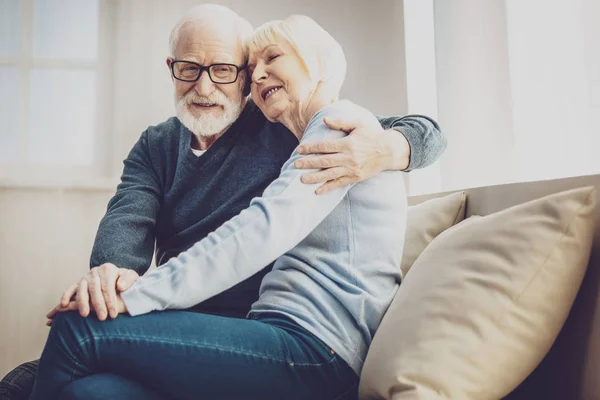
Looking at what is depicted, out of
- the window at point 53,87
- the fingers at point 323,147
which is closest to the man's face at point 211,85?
the fingers at point 323,147

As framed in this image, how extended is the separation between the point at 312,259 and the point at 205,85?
0.69 meters

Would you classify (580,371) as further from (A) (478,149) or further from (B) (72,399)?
(A) (478,149)

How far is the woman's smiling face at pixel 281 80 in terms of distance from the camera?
1312mm

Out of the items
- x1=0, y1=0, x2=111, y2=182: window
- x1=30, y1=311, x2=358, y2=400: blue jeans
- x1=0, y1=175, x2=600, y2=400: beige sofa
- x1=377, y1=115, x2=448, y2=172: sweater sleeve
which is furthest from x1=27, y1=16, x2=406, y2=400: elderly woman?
x1=0, y1=0, x2=111, y2=182: window

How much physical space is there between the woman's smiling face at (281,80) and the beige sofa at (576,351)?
544 millimetres

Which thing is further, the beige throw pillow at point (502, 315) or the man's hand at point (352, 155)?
the man's hand at point (352, 155)

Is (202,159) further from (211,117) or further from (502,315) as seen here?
(502,315)

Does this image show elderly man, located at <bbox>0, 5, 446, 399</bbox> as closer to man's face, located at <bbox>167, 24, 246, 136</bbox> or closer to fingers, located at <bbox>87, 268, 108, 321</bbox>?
man's face, located at <bbox>167, 24, 246, 136</bbox>

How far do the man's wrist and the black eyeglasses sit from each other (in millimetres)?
508

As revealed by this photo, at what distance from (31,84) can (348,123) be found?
7.68 ft

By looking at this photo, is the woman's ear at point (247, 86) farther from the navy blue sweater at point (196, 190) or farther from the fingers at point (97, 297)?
the fingers at point (97, 297)

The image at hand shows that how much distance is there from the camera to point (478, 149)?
194 centimetres

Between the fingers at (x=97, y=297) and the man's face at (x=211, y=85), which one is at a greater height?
the man's face at (x=211, y=85)

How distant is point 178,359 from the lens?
937 mm
